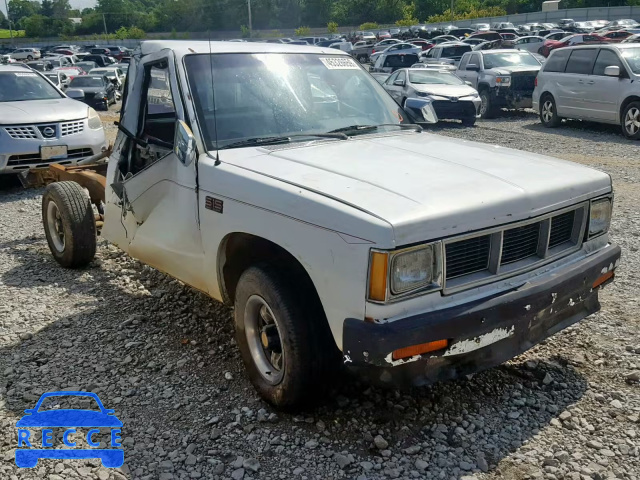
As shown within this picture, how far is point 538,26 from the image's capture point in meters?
47.6

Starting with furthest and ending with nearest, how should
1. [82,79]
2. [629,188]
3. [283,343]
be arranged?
→ [82,79] < [629,188] < [283,343]

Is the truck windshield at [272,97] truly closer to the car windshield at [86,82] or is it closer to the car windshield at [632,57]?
the car windshield at [632,57]

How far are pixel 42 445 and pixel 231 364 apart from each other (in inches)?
46.4

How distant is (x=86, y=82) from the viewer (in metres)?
24.4

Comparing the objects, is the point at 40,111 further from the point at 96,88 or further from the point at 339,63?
the point at 96,88

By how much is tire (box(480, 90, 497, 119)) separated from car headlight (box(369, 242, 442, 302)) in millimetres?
15014

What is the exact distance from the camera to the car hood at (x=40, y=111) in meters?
9.05

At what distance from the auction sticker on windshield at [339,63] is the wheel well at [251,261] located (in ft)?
5.30

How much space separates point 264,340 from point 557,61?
44.1 feet

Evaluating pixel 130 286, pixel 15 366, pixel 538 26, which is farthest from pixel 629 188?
pixel 538 26

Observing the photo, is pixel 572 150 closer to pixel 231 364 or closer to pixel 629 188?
pixel 629 188

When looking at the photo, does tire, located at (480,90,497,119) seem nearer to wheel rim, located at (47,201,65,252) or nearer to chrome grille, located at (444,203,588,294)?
wheel rim, located at (47,201,65,252)

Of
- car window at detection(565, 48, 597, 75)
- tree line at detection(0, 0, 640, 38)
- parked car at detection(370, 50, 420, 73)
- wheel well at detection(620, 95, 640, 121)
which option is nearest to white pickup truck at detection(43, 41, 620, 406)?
wheel well at detection(620, 95, 640, 121)

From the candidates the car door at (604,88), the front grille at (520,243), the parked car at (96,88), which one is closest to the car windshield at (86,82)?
the parked car at (96,88)
